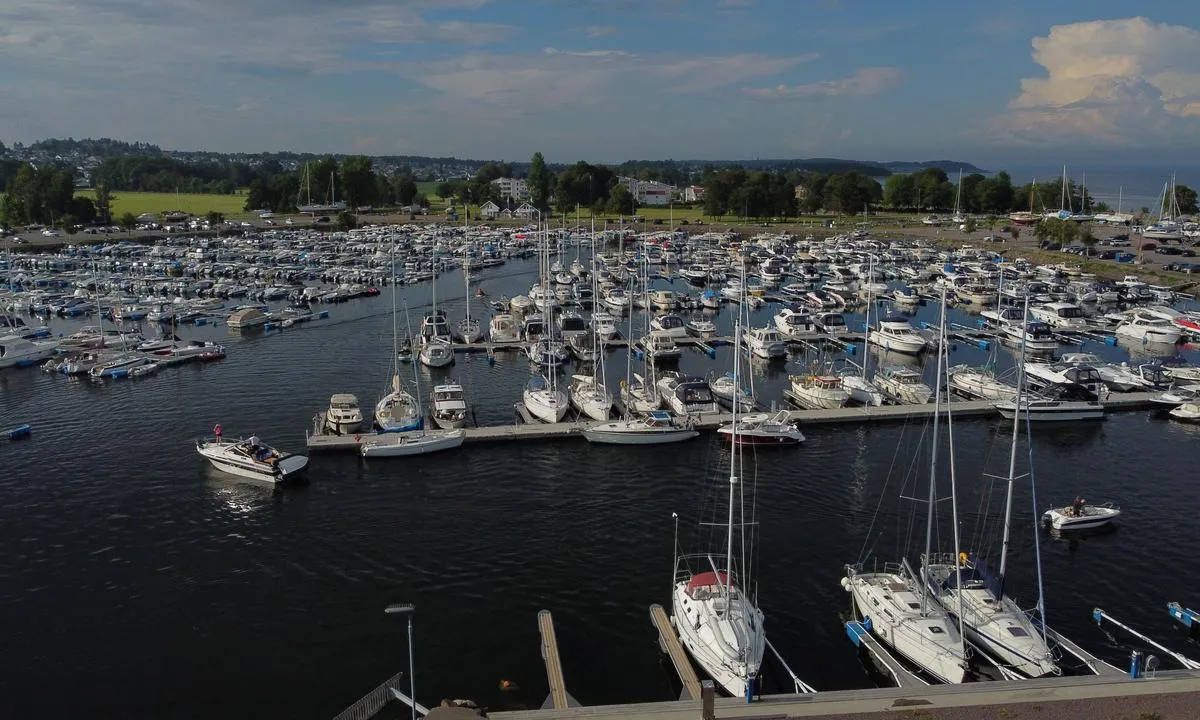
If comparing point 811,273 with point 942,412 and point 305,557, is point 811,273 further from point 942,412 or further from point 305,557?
point 305,557

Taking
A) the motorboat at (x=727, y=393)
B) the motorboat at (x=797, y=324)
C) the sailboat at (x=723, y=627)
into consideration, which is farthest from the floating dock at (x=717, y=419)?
the motorboat at (x=797, y=324)

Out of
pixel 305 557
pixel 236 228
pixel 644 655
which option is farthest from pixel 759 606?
pixel 236 228

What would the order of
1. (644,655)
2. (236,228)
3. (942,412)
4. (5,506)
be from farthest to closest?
(236,228) → (942,412) → (5,506) → (644,655)

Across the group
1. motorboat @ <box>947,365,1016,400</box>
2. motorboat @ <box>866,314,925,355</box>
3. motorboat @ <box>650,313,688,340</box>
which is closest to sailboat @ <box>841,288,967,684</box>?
motorboat @ <box>947,365,1016,400</box>

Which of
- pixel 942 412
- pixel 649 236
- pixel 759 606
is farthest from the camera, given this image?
pixel 649 236

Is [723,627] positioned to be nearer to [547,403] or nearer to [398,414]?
[547,403]
